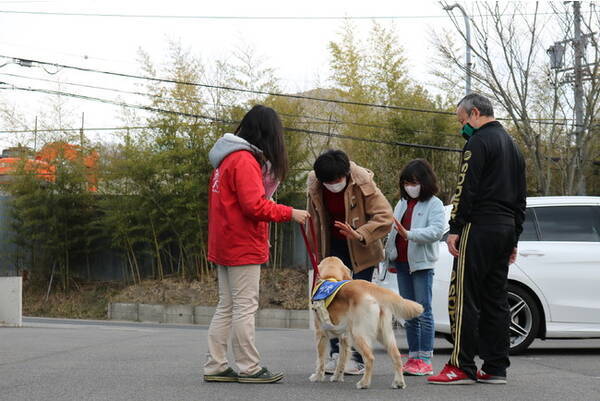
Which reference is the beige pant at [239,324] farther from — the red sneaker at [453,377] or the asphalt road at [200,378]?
the red sneaker at [453,377]

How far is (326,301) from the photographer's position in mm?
4727

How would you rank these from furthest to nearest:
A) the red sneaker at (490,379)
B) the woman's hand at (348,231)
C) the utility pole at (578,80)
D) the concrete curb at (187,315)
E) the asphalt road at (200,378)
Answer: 1. the concrete curb at (187,315)
2. the utility pole at (578,80)
3. the woman's hand at (348,231)
4. the red sneaker at (490,379)
5. the asphalt road at (200,378)

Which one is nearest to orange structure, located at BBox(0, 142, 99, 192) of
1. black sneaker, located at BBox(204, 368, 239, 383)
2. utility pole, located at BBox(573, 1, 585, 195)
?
utility pole, located at BBox(573, 1, 585, 195)

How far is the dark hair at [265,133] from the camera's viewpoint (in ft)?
16.1

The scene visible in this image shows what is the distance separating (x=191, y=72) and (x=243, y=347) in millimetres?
16384

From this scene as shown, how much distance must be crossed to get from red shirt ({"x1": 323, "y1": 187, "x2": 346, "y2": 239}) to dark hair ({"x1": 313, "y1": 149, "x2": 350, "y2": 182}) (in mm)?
183

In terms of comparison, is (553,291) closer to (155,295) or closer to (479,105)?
(479,105)

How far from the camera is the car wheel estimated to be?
6.91 metres

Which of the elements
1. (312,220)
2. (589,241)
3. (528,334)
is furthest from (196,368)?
(589,241)

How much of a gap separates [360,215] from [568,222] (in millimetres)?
2767

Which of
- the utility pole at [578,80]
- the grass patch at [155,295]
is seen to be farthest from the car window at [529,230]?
the grass patch at [155,295]

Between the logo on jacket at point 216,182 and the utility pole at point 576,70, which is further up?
the utility pole at point 576,70

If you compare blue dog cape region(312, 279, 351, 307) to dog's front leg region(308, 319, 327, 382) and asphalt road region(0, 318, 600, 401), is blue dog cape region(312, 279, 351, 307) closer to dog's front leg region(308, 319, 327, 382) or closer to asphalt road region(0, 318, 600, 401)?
dog's front leg region(308, 319, 327, 382)

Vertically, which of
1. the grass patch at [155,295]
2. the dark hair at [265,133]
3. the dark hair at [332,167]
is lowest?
the grass patch at [155,295]
